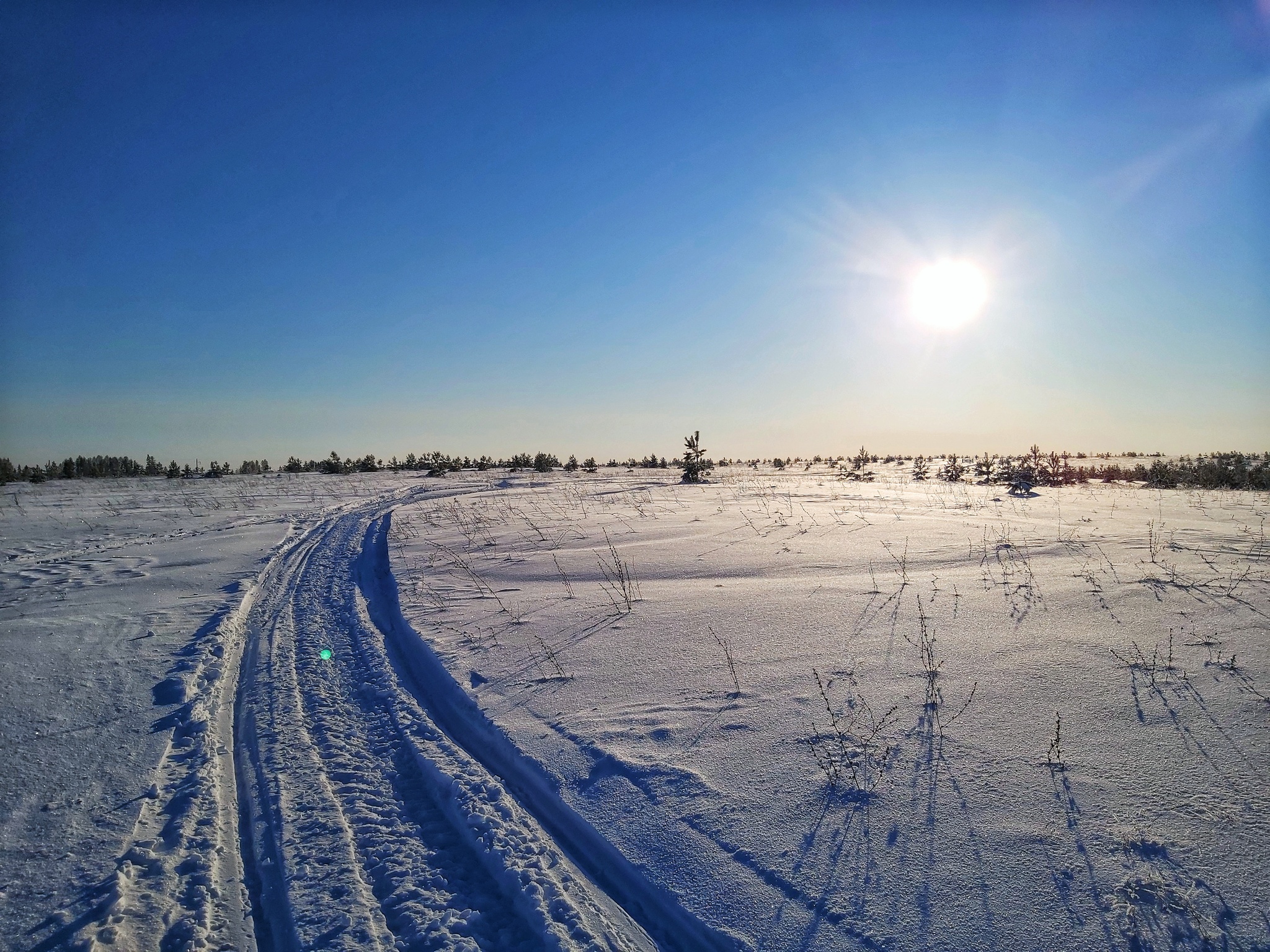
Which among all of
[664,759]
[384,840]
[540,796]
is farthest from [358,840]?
[664,759]

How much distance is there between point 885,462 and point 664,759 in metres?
36.4

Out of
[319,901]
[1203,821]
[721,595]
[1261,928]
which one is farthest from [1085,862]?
[721,595]

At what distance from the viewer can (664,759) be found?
3273 mm

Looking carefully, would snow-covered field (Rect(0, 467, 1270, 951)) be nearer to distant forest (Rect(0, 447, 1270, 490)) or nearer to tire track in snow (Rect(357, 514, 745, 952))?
tire track in snow (Rect(357, 514, 745, 952))

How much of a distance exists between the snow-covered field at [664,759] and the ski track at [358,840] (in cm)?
2

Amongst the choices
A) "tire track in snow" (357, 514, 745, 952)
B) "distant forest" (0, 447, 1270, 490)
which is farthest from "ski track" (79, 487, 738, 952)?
"distant forest" (0, 447, 1270, 490)

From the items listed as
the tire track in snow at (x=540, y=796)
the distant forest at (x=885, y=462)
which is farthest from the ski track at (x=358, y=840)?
the distant forest at (x=885, y=462)

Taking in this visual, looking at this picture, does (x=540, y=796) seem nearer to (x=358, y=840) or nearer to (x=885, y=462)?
(x=358, y=840)

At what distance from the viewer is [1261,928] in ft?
6.23

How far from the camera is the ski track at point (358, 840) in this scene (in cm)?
226

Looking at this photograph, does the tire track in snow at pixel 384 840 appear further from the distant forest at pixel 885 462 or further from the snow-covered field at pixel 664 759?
the distant forest at pixel 885 462

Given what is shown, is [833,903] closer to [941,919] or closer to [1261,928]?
[941,919]

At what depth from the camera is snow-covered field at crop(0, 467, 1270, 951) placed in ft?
7.32

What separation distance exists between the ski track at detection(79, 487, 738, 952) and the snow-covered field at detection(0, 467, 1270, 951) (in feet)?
0.05
